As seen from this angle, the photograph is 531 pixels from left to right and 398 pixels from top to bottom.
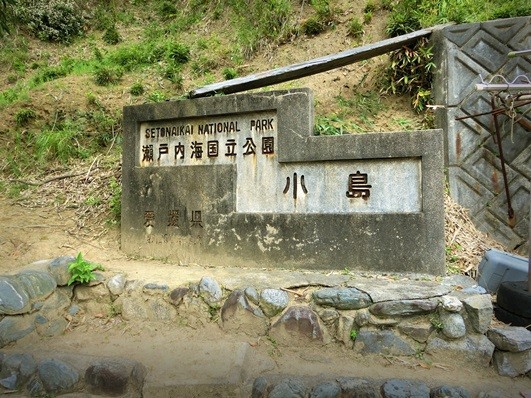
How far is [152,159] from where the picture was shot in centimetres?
561

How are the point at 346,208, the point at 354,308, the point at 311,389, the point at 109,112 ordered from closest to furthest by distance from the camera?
the point at 311,389 < the point at 354,308 < the point at 346,208 < the point at 109,112

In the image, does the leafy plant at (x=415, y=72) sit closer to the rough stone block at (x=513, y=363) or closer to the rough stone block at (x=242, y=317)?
the rough stone block at (x=513, y=363)

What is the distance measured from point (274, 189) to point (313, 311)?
64.0 inches

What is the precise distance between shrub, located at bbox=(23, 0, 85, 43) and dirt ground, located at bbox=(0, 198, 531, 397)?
32.6 ft

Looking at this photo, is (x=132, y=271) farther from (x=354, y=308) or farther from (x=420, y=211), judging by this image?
(x=420, y=211)

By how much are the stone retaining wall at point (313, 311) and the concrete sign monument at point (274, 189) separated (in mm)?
572

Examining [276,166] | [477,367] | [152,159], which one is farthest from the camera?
[152,159]

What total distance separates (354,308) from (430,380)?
0.86m

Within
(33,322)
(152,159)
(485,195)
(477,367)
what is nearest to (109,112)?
(152,159)

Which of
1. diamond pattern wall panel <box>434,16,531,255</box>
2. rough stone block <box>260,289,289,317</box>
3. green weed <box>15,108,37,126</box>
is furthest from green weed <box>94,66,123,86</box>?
rough stone block <box>260,289,289,317</box>

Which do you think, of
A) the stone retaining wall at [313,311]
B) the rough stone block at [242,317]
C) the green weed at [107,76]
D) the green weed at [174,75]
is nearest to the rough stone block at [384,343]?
the stone retaining wall at [313,311]

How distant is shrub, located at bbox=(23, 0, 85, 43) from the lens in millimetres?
12391

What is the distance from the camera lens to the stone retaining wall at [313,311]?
3.51 m

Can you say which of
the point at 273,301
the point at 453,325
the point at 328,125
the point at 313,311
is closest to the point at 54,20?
the point at 328,125
